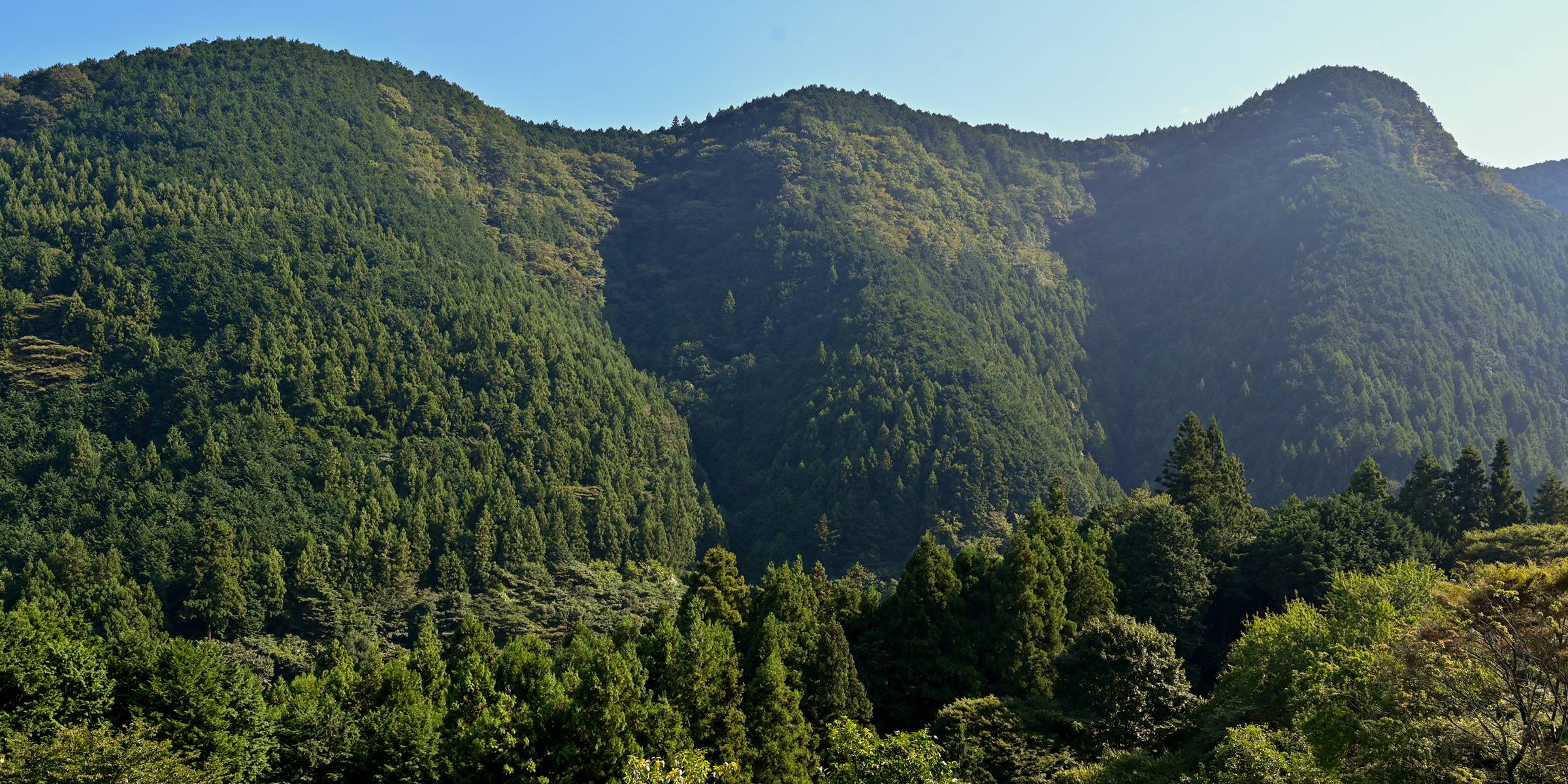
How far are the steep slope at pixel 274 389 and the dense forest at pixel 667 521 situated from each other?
2.08 feet

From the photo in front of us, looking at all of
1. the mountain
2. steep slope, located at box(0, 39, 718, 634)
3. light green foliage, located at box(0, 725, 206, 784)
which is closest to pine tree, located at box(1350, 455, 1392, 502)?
the mountain

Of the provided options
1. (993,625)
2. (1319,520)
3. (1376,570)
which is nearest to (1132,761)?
(993,625)

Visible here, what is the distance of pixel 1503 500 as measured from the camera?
79.1 metres

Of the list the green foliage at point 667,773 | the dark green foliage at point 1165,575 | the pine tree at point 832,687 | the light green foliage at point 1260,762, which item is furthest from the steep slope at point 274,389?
the light green foliage at point 1260,762

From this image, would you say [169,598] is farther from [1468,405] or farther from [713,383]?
[1468,405]

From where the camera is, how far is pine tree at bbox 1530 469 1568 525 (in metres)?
75.1

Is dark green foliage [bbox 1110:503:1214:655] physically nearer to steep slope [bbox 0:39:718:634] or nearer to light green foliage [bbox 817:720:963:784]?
light green foliage [bbox 817:720:963:784]

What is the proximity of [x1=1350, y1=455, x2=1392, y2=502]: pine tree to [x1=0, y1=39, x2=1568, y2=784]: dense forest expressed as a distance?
0.56 meters

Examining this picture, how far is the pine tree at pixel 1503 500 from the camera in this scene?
256 feet

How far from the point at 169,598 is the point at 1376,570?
104 m

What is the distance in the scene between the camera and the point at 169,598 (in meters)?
99.7

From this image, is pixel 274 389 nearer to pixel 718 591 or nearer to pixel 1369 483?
pixel 718 591

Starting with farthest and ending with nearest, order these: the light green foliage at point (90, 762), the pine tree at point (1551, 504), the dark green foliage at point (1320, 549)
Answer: the pine tree at point (1551, 504) < the dark green foliage at point (1320, 549) < the light green foliage at point (90, 762)

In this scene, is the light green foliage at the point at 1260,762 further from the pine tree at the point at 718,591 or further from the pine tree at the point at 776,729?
the pine tree at the point at 718,591
